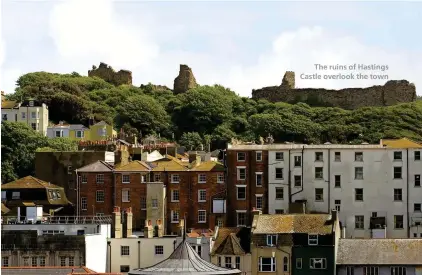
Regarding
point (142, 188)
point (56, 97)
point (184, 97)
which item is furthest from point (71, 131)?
point (142, 188)

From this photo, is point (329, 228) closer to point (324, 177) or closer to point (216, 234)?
point (216, 234)

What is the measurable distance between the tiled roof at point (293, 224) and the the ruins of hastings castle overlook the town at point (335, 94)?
93.2 meters

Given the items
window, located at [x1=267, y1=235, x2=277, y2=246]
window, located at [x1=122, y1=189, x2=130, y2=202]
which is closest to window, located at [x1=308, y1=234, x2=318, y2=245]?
window, located at [x1=267, y1=235, x2=277, y2=246]

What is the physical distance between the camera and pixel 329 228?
61.5 m

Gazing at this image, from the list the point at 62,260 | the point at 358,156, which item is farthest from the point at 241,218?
the point at 62,260

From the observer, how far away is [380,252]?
6075 centimetres

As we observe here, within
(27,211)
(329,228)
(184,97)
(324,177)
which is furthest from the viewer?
(184,97)

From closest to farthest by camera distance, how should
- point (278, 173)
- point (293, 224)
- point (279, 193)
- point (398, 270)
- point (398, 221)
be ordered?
1. point (398, 270)
2. point (293, 224)
3. point (398, 221)
4. point (279, 193)
5. point (278, 173)

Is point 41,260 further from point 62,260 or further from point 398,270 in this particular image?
point 398,270

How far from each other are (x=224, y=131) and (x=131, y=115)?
10.9 m

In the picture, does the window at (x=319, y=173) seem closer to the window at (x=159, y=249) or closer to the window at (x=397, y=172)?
the window at (x=397, y=172)

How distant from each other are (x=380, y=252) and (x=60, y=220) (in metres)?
18.6

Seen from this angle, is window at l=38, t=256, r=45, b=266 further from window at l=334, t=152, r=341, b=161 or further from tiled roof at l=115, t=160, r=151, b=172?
window at l=334, t=152, r=341, b=161

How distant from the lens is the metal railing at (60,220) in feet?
220
